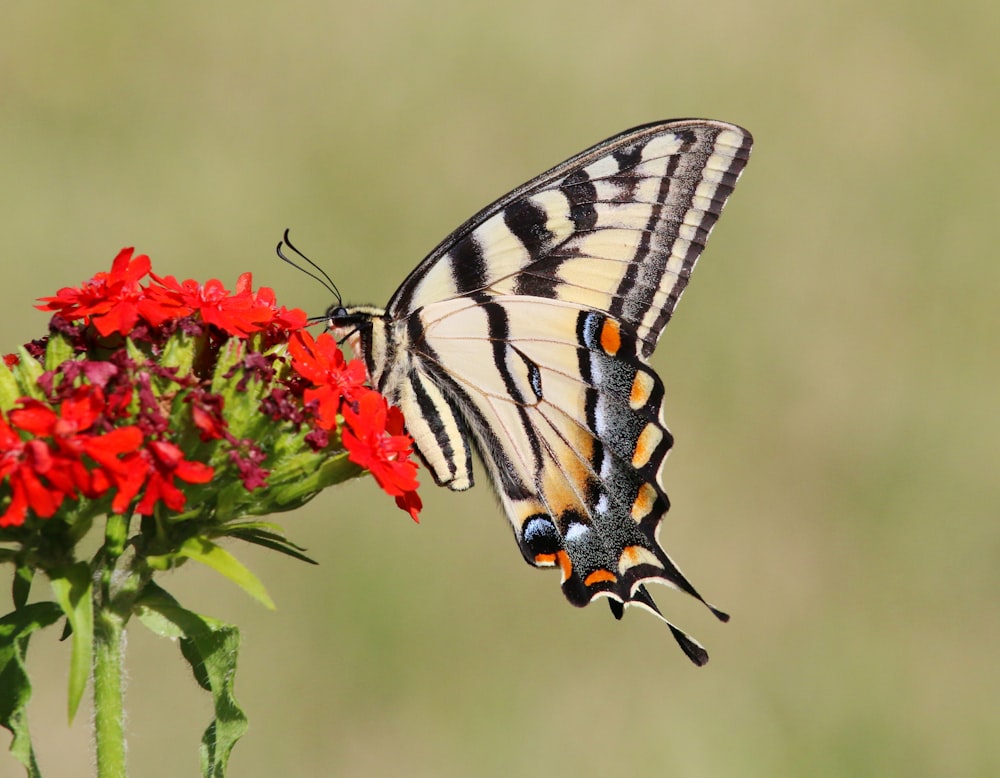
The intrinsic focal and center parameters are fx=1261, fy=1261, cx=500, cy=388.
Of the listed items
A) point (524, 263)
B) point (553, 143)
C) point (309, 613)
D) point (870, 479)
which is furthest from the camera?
point (553, 143)

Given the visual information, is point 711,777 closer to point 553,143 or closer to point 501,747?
point 501,747

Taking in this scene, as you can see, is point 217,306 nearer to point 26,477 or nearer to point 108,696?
point 26,477

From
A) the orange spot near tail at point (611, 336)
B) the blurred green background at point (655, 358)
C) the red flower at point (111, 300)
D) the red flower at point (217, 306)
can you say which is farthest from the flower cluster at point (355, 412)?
the blurred green background at point (655, 358)

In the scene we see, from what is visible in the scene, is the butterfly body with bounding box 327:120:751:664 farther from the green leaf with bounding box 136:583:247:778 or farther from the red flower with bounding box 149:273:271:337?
the green leaf with bounding box 136:583:247:778

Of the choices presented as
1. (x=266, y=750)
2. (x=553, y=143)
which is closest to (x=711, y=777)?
(x=266, y=750)

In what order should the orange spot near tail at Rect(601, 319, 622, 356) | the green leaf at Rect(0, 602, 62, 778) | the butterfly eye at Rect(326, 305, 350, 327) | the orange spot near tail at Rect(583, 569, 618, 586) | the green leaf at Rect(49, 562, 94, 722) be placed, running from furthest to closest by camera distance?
the orange spot near tail at Rect(601, 319, 622, 356) < the orange spot near tail at Rect(583, 569, 618, 586) < the butterfly eye at Rect(326, 305, 350, 327) < the green leaf at Rect(0, 602, 62, 778) < the green leaf at Rect(49, 562, 94, 722)

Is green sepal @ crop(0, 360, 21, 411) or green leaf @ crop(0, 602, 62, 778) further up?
green sepal @ crop(0, 360, 21, 411)

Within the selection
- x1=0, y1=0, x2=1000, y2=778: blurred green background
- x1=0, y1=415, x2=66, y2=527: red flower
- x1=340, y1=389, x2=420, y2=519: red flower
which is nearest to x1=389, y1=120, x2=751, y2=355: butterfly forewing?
x1=340, y1=389, x2=420, y2=519: red flower
